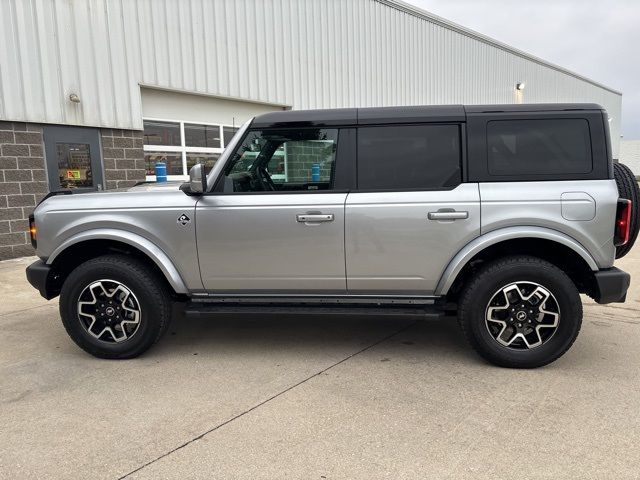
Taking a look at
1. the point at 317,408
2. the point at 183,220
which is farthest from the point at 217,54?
the point at 317,408

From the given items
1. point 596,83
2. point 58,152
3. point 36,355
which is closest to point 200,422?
point 36,355

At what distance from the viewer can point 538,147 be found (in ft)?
11.6

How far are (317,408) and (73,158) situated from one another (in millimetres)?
7191

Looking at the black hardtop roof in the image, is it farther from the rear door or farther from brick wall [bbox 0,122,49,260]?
brick wall [bbox 0,122,49,260]

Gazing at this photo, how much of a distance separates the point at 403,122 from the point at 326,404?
212 centimetres

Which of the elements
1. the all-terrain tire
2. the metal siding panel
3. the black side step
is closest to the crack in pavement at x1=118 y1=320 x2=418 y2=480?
the black side step

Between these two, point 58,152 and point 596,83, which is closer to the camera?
point 58,152

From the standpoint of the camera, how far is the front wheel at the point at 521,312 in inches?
137

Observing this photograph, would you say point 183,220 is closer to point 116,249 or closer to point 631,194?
point 116,249

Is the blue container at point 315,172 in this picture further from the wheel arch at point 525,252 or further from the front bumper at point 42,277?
the front bumper at point 42,277

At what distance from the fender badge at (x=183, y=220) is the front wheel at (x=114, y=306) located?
505 mm

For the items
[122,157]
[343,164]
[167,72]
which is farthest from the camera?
[167,72]

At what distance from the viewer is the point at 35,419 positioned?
3016mm

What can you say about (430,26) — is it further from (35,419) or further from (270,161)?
(35,419)
